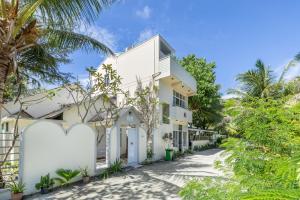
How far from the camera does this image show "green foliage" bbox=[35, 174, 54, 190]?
31.7 ft

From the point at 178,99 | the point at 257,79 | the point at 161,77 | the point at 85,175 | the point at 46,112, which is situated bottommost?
the point at 85,175

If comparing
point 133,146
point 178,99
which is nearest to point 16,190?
point 133,146

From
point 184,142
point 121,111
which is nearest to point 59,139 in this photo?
point 121,111

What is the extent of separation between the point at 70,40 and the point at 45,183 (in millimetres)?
5760

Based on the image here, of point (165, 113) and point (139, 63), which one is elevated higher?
point (139, 63)

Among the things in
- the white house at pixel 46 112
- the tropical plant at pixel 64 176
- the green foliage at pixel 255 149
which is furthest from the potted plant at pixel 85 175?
the green foliage at pixel 255 149

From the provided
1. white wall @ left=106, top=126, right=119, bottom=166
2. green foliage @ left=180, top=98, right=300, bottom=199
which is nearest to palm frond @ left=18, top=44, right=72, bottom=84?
white wall @ left=106, top=126, right=119, bottom=166

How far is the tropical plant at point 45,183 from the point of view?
967 centimetres

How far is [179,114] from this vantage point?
82.8 feet

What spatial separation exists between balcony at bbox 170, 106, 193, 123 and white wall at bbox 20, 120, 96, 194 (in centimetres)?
1203

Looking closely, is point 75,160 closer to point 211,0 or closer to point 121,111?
point 121,111

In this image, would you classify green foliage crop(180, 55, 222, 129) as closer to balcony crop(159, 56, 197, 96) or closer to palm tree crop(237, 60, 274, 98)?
palm tree crop(237, 60, 274, 98)

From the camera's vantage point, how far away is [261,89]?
26703mm

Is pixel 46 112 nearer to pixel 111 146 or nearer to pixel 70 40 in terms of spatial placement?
pixel 111 146
